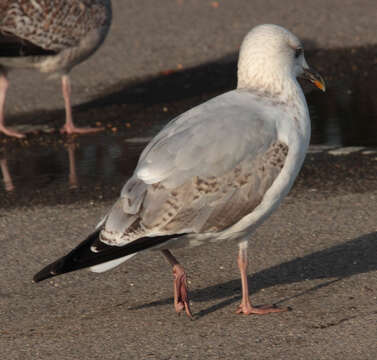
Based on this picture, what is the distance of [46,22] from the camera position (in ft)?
35.3

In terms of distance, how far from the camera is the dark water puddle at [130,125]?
8797mm

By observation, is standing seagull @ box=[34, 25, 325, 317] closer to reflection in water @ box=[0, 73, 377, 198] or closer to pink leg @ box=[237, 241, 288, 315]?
pink leg @ box=[237, 241, 288, 315]

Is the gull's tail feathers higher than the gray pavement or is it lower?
higher

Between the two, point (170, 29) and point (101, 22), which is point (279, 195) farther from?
point (170, 29)

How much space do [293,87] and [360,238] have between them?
1446 millimetres

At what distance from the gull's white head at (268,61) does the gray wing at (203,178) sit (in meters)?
0.42

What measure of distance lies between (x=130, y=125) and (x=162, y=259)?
4.26m

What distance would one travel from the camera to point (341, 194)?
789 centimetres

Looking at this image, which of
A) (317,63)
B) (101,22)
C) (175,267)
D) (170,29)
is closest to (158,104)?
(101,22)

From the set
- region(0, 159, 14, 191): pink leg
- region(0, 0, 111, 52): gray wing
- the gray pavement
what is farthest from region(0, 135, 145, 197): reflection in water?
the gray pavement

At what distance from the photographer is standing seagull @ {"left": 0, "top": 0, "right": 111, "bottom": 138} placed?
1073 centimetres

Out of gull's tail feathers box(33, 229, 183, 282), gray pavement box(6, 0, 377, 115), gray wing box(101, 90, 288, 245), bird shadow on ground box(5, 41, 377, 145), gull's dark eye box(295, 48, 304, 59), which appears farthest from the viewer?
gray pavement box(6, 0, 377, 115)

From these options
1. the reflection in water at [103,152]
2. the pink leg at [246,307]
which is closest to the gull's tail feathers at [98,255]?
the pink leg at [246,307]

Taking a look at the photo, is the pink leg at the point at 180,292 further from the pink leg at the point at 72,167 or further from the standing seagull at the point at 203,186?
the pink leg at the point at 72,167
